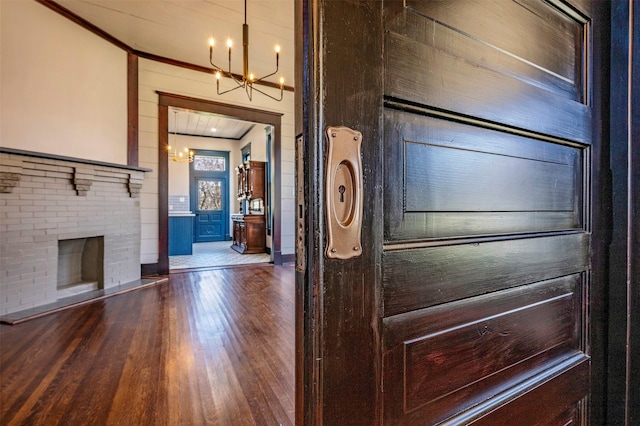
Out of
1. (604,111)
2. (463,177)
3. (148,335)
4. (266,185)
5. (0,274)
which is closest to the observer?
(463,177)

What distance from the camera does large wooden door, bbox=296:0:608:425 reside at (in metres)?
0.43

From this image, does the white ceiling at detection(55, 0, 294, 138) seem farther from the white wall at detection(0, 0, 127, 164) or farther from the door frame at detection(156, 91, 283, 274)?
the door frame at detection(156, 91, 283, 274)

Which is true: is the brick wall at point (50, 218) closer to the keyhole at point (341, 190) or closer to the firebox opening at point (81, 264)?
the firebox opening at point (81, 264)

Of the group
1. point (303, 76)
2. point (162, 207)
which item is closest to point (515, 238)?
point (303, 76)

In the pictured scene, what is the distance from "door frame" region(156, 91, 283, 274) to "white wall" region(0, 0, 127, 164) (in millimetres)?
469

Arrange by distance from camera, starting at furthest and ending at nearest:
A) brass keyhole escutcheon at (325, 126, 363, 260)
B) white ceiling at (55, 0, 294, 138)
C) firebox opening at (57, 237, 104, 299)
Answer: firebox opening at (57, 237, 104, 299)
white ceiling at (55, 0, 294, 138)
brass keyhole escutcheon at (325, 126, 363, 260)

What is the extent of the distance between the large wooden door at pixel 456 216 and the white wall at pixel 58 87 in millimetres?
3677

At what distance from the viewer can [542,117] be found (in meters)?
0.67

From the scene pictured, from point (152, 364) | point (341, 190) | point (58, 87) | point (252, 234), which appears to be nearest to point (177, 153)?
point (252, 234)

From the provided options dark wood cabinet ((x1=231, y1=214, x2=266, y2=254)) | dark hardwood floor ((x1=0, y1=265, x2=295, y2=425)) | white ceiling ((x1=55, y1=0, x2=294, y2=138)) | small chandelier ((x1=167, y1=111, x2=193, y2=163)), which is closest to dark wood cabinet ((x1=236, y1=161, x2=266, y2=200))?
dark wood cabinet ((x1=231, y1=214, x2=266, y2=254))

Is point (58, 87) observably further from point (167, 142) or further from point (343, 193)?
point (343, 193)

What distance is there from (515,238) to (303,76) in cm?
55

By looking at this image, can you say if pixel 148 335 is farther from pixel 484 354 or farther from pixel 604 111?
pixel 604 111

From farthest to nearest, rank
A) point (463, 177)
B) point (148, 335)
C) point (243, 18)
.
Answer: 1. point (243, 18)
2. point (148, 335)
3. point (463, 177)
